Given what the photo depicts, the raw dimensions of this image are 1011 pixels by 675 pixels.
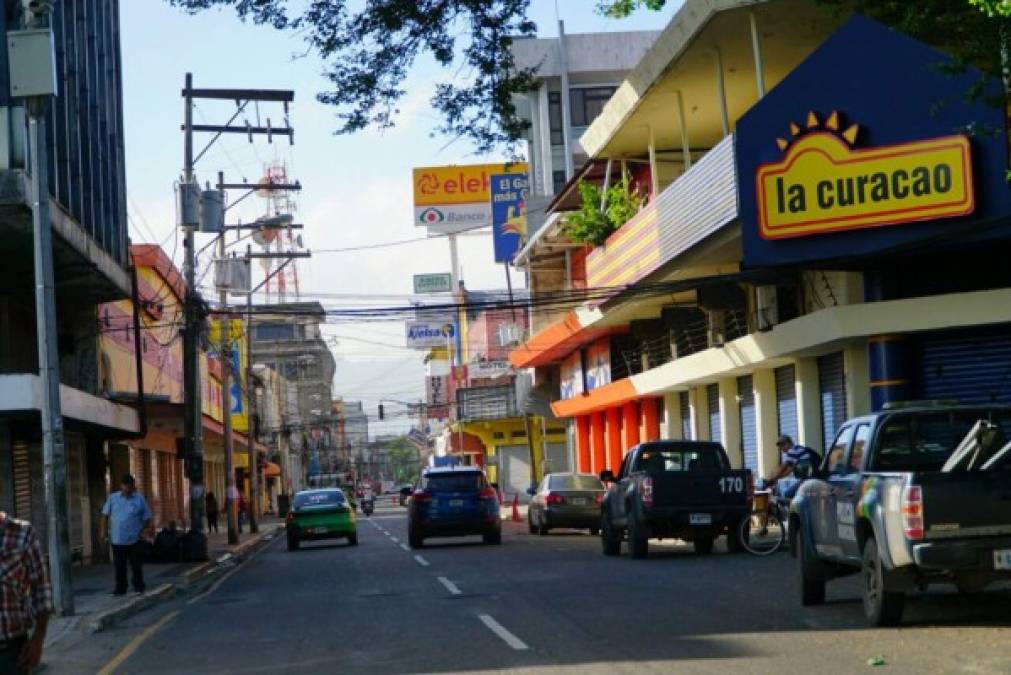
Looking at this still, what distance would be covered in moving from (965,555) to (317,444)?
146 meters

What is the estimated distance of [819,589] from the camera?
15930mm

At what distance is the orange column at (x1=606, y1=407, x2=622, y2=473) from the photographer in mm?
54906

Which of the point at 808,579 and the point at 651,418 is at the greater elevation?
the point at 651,418

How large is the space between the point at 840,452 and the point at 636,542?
10.8m

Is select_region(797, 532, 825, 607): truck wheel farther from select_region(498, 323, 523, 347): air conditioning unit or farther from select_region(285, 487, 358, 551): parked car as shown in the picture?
select_region(498, 323, 523, 347): air conditioning unit

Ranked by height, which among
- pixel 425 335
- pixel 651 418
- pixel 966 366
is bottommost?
pixel 651 418

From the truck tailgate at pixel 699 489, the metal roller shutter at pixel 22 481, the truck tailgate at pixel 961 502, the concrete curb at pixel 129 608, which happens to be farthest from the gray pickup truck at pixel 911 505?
the metal roller shutter at pixel 22 481

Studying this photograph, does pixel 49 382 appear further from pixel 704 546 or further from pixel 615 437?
pixel 615 437

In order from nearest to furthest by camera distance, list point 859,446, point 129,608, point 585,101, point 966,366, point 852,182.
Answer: point 859,446
point 129,608
point 852,182
point 966,366
point 585,101

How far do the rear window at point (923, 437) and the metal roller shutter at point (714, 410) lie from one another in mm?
27132

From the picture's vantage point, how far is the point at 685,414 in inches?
1813

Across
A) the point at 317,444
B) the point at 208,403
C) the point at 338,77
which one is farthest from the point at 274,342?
the point at 338,77

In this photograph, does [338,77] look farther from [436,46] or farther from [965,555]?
[965,555]

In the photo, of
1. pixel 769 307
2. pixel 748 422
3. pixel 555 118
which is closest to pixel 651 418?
pixel 748 422
